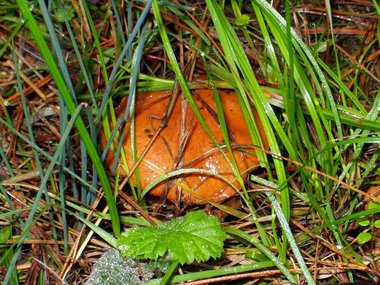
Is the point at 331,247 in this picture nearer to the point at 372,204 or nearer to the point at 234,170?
the point at 372,204

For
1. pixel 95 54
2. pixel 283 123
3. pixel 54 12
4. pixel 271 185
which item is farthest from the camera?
pixel 54 12

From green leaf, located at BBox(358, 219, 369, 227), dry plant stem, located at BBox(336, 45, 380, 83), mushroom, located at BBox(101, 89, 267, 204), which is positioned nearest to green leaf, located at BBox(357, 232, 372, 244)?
green leaf, located at BBox(358, 219, 369, 227)

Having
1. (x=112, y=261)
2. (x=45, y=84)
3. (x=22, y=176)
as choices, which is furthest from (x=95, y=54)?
(x=112, y=261)

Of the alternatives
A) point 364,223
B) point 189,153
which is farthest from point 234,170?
point 364,223

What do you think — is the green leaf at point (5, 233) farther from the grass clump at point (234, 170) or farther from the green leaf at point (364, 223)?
the green leaf at point (364, 223)

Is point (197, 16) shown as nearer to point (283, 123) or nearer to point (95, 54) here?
point (95, 54)

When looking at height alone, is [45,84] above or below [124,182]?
above
